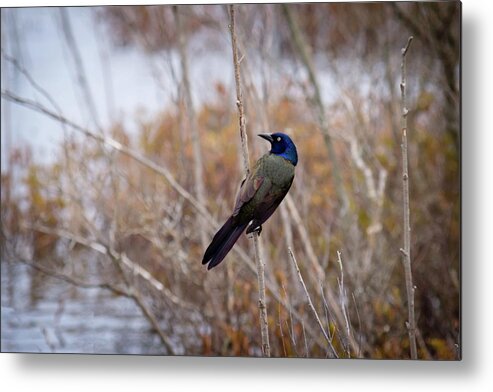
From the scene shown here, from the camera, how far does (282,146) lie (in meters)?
3.30

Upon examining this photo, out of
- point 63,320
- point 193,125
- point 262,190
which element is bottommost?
point 63,320

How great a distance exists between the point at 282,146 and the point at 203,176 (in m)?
0.70

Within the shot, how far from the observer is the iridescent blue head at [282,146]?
10.7 ft

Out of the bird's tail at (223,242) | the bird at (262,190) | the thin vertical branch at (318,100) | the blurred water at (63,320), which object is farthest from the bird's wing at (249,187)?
the blurred water at (63,320)

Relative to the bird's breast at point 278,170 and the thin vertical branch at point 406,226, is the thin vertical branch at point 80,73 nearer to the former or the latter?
the bird's breast at point 278,170

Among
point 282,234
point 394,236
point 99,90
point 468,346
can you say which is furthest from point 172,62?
point 468,346

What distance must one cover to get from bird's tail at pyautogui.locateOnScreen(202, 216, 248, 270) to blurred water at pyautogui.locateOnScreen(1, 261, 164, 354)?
0.47m

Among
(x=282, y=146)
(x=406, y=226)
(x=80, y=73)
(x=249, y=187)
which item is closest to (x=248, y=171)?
(x=249, y=187)

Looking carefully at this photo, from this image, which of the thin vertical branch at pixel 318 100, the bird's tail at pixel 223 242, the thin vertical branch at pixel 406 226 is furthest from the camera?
the thin vertical branch at pixel 318 100

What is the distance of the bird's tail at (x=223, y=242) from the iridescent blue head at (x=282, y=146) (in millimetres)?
313

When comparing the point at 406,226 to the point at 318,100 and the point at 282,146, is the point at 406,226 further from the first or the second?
the point at 318,100

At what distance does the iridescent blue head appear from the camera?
10.7ft

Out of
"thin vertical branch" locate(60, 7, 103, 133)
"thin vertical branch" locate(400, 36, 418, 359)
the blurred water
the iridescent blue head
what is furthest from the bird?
"thin vertical branch" locate(60, 7, 103, 133)

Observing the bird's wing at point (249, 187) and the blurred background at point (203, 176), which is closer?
the bird's wing at point (249, 187)
